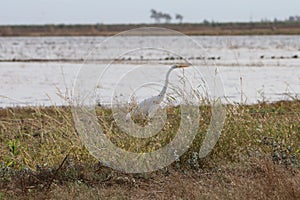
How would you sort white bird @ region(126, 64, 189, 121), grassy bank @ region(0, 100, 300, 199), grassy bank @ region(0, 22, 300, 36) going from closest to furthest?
1. grassy bank @ region(0, 100, 300, 199)
2. white bird @ region(126, 64, 189, 121)
3. grassy bank @ region(0, 22, 300, 36)

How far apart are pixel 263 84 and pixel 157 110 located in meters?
10.8

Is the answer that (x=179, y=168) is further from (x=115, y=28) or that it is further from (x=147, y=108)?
(x=115, y=28)

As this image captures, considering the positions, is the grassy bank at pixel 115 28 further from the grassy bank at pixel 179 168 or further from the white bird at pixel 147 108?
the grassy bank at pixel 179 168

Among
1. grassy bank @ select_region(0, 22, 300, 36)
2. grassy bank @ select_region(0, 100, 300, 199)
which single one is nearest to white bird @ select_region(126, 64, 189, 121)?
grassy bank @ select_region(0, 100, 300, 199)

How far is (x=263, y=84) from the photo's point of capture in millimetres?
19266

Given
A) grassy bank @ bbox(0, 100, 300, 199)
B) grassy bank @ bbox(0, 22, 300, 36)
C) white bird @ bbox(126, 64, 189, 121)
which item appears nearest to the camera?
grassy bank @ bbox(0, 100, 300, 199)

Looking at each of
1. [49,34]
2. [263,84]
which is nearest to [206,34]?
[49,34]

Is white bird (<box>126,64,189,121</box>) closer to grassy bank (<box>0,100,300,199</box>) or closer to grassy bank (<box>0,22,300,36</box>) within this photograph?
grassy bank (<box>0,100,300,199</box>)

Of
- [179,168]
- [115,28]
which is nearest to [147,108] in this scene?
[179,168]

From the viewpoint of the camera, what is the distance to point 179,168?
7.84 metres

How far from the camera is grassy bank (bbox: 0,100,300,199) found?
6816 mm

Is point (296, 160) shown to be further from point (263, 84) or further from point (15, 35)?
point (15, 35)

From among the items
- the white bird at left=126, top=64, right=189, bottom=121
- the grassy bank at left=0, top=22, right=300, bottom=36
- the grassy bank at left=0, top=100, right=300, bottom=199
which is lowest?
the grassy bank at left=0, top=22, right=300, bottom=36

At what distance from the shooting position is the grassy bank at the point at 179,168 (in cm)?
682
